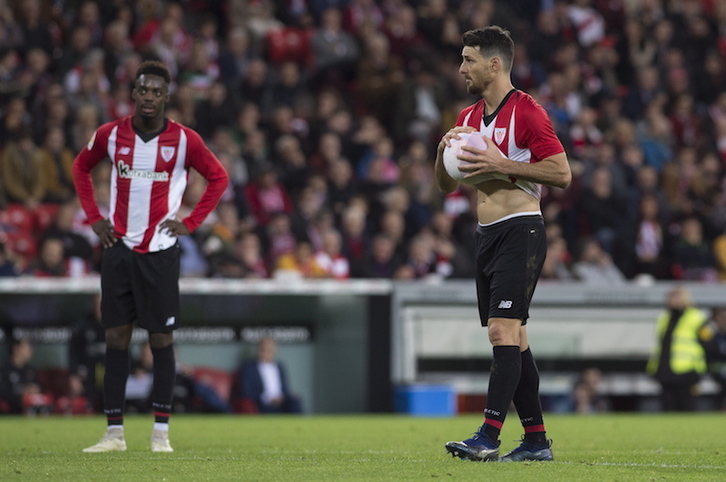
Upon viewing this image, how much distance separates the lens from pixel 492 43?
6.55 metres

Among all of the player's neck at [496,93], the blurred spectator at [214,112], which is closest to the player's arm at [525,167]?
the player's neck at [496,93]

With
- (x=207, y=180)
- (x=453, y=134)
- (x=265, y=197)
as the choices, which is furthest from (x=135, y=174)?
(x=265, y=197)

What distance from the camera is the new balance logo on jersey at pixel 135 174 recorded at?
7848mm

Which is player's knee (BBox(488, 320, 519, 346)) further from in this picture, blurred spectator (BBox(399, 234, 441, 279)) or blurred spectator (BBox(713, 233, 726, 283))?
blurred spectator (BBox(713, 233, 726, 283))

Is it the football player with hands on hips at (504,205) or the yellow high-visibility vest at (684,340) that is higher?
the football player with hands on hips at (504,205)

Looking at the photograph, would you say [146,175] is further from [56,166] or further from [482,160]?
[56,166]

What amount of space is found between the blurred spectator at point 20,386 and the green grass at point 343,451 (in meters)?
1.09

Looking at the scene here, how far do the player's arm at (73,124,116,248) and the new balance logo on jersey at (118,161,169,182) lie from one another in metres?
0.23

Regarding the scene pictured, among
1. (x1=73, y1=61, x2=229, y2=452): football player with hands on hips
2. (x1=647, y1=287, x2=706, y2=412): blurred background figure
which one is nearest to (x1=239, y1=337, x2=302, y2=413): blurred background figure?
(x1=647, y1=287, x2=706, y2=412): blurred background figure

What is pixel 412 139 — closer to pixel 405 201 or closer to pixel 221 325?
pixel 405 201

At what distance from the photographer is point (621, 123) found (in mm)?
19359

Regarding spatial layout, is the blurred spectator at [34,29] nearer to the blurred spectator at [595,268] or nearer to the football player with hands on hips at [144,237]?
the blurred spectator at [595,268]

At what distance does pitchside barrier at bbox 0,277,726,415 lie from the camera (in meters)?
14.5

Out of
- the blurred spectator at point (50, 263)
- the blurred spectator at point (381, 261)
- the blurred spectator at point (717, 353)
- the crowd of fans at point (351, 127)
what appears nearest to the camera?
the blurred spectator at point (50, 263)
